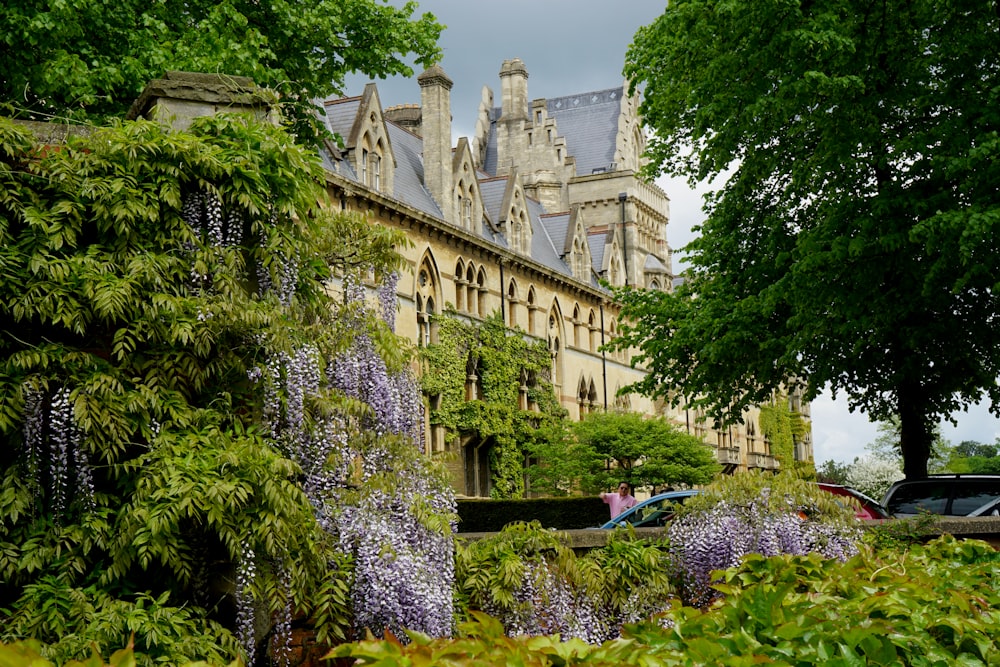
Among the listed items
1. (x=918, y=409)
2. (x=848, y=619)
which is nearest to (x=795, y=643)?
(x=848, y=619)

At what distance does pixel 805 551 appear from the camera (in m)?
10.4

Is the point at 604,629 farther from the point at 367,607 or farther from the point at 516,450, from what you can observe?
the point at 516,450

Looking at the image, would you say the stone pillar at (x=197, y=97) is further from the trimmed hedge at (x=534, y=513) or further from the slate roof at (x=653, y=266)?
the slate roof at (x=653, y=266)

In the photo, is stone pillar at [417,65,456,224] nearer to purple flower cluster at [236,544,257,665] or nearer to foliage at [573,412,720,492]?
foliage at [573,412,720,492]

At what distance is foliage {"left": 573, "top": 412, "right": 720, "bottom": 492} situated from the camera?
130 ft

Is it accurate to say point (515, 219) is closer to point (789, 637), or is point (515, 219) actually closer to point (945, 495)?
point (945, 495)

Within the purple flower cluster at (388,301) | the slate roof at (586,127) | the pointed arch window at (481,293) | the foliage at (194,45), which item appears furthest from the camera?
the slate roof at (586,127)

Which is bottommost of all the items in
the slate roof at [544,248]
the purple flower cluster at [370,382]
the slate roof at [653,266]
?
the purple flower cluster at [370,382]

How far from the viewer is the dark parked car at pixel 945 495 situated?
1692 centimetres

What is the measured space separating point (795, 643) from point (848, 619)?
34cm

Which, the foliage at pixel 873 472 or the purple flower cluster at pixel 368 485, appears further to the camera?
the foliage at pixel 873 472

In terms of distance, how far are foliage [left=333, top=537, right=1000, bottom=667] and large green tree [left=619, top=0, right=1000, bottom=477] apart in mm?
11725

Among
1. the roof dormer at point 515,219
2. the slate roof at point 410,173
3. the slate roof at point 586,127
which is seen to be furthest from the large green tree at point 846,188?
the slate roof at point 586,127

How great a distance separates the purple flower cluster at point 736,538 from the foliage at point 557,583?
0.27 m
